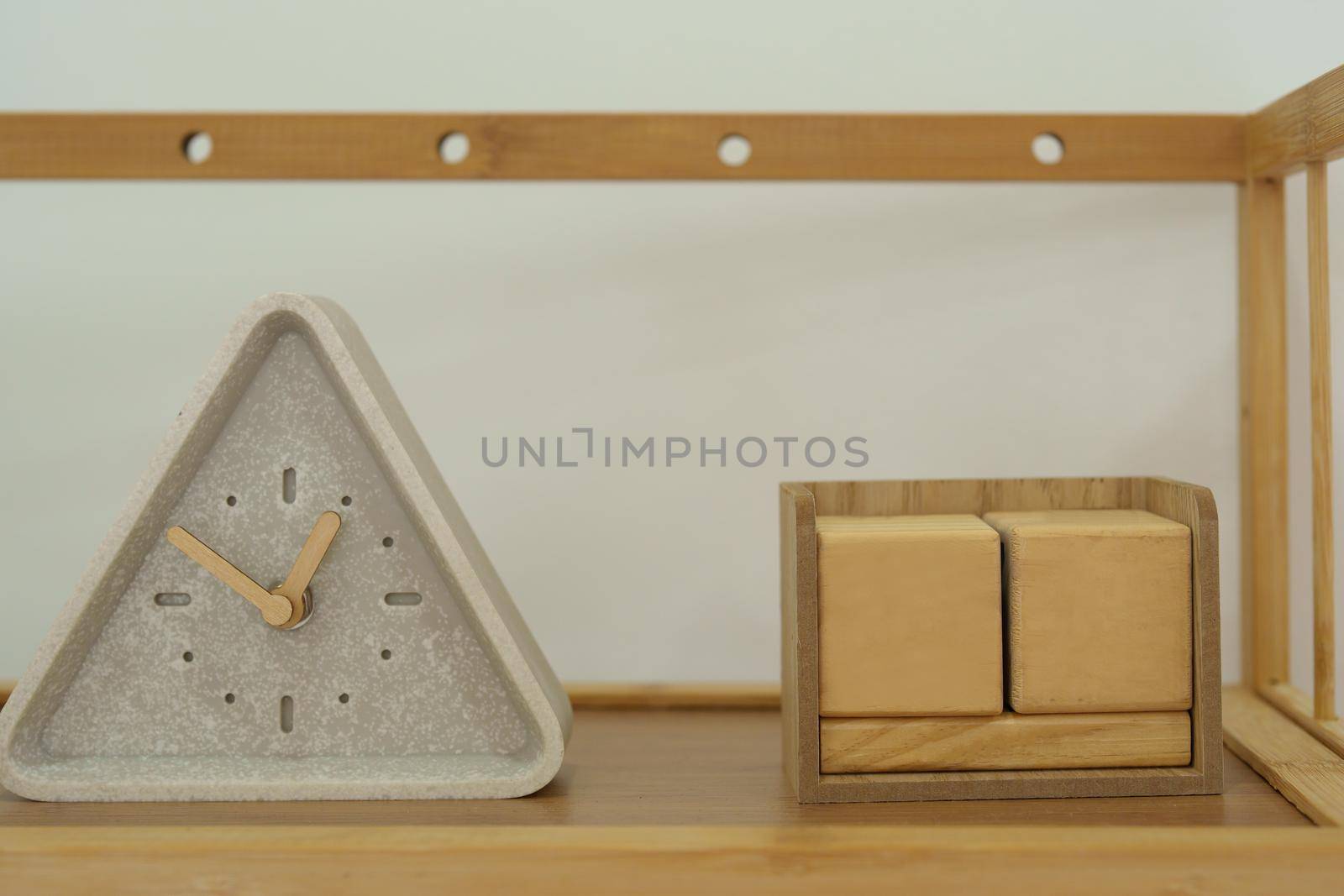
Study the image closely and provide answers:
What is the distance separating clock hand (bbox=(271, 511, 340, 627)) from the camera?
500mm

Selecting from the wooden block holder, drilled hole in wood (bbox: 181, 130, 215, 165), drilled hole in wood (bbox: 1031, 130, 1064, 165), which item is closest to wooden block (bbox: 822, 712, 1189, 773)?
the wooden block holder

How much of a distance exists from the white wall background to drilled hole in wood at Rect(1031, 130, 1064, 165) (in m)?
0.04

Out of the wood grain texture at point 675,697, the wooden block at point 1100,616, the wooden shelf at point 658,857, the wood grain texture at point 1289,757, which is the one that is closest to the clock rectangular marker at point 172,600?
the wooden shelf at point 658,857

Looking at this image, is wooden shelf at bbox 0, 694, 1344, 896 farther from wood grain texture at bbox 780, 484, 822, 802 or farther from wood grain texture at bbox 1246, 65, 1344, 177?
wood grain texture at bbox 1246, 65, 1344, 177

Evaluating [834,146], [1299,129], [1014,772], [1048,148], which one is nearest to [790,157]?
[834,146]

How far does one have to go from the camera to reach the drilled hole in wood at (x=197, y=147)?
2.25 ft

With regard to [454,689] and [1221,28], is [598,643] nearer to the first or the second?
[454,689]

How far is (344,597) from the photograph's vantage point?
0.52 meters

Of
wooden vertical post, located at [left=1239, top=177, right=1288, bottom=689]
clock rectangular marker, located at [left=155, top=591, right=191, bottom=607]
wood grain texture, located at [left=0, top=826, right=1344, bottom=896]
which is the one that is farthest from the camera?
wooden vertical post, located at [left=1239, top=177, right=1288, bottom=689]

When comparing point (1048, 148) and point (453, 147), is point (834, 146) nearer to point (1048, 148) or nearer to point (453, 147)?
point (1048, 148)

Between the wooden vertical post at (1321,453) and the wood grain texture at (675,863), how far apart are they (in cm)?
18

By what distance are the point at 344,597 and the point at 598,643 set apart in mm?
248

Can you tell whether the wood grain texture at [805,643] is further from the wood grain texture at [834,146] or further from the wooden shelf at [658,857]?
the wood grain texture at [834,146]

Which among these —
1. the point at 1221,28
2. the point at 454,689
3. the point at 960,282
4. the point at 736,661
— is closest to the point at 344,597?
the point at 454,689
